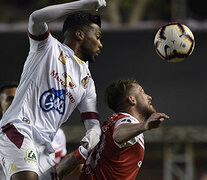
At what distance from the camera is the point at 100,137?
15.7 feet

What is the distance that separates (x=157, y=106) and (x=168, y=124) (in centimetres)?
96

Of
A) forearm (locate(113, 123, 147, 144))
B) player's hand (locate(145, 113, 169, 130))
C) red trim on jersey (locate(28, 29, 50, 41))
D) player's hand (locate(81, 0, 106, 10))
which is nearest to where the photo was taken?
player's hand (locate(145, 113, 169, 130))

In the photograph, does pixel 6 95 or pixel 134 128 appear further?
pixel 6 95

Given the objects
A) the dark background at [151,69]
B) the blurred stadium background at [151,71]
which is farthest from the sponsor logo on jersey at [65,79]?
the dark background at [151,69]

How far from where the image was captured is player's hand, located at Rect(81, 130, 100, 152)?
4609mm

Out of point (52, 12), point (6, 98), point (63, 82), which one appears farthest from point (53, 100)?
point (6, 98)

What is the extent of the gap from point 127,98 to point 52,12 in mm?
1055

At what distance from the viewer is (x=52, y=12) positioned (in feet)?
14.0

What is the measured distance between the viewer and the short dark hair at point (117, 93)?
4.72 m

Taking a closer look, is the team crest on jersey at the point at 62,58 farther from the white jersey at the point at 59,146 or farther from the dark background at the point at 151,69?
the dark background at the point at 151,69

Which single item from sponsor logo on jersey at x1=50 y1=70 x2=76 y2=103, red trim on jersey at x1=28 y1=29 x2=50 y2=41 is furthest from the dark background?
red trim on jersey at x1=28 y1=29 x2=50 y2=41

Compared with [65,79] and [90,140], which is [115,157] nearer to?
[90,140]

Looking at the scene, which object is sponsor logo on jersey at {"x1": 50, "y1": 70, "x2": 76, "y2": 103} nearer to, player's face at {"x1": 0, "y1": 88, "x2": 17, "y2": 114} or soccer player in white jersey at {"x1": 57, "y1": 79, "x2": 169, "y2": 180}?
soccer player in white jersey at {"x1": 57, "y1": 79, "x2": 169, "y2": 180}

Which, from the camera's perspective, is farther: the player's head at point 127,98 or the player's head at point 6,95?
the player's head at point 6,95
